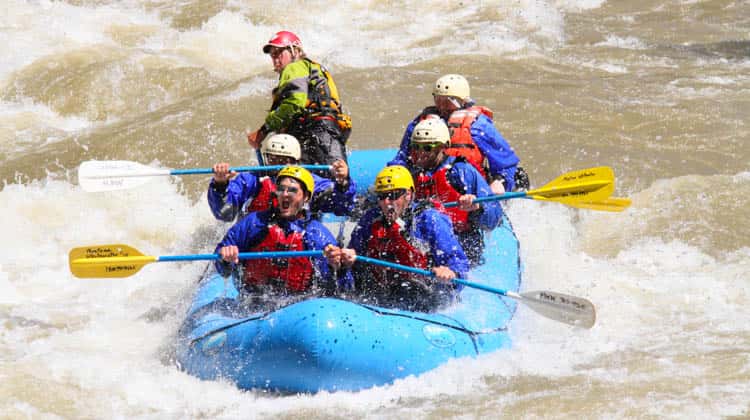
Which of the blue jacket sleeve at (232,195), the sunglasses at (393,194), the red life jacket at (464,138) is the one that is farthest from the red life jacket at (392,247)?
the red life jacket at (464,138)

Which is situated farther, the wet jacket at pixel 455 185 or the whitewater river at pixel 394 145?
the wet jacket at pixel 455 185

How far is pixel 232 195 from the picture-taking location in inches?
250

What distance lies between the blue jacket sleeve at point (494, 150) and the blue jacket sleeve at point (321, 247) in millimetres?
1778

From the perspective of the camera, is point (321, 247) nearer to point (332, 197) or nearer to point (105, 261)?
point (332, 197)

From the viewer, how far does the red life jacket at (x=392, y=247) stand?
5.55m

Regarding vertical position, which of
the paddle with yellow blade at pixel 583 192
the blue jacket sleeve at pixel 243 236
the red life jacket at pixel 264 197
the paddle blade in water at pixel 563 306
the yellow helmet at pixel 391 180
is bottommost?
the paddle blade in water at pixel 563 306

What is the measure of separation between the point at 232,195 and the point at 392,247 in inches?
50.4

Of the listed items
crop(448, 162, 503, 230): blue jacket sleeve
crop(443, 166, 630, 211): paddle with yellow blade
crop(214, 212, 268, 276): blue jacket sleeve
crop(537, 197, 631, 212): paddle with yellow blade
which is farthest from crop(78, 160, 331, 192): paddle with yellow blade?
crop(537, 197, 631, 212): paddle with yellow blade

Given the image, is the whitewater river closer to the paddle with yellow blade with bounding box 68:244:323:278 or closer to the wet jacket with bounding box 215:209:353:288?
the paddle with yellow blade with bounding box 68:244:323:278

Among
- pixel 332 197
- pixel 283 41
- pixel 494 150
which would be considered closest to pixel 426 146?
pixel 332 197

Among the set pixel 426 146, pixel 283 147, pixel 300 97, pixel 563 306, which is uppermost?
pixel 300 97

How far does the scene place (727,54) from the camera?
1295 cm

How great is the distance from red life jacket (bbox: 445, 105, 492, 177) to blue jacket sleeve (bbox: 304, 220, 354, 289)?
1.51 metres

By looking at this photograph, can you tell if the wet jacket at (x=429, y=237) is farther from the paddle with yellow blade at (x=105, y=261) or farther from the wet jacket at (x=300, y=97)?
the wet jacket at (x=300, y=97)
